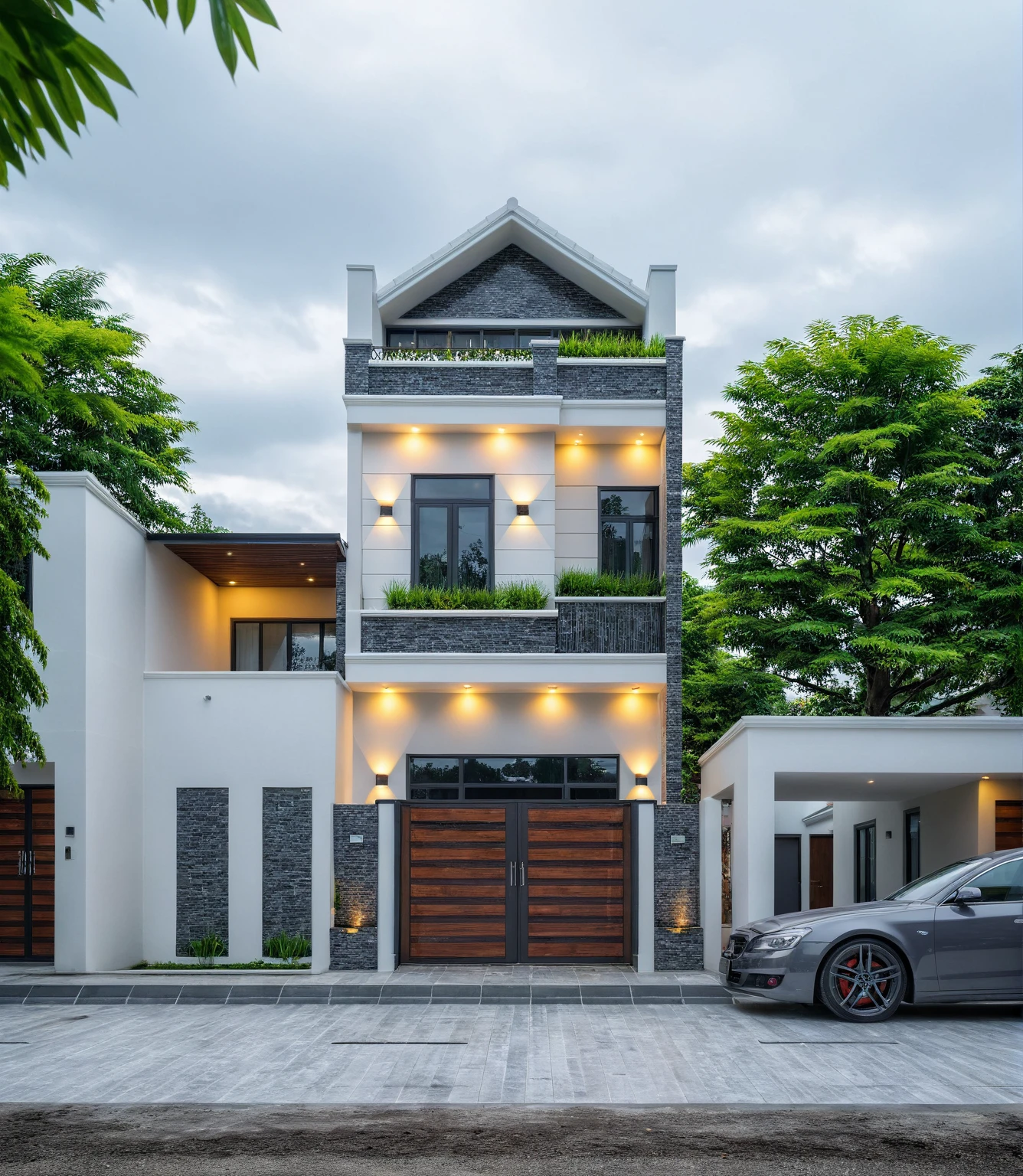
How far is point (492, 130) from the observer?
1188 cm

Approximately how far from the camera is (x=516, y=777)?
1772cm

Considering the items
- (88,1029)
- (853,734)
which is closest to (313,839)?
(88,1029)

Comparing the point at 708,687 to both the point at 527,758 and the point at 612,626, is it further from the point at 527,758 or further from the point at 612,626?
the point at 612,626

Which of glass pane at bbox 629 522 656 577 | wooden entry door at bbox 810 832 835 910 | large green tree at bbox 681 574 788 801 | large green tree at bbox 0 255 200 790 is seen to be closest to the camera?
glass pane at bbox 629 522 656 577

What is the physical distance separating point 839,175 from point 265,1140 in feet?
50.2

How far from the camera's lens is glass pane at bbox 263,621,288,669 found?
67.5 feet

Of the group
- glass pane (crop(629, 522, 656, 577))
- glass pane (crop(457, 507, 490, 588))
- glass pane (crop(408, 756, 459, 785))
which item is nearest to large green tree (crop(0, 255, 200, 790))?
glass pane (crop(457, 507, 490, 588))

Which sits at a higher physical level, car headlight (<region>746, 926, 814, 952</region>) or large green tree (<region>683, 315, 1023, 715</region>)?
large green tree (<region>683, 315, 1023, 715</region>)

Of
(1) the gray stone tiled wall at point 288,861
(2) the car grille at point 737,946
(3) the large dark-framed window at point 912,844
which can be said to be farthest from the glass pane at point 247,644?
(3) the large dark-framed window at point 912,844

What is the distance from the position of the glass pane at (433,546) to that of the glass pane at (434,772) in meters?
2.71

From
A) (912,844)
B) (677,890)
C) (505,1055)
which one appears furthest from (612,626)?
(505,1055)

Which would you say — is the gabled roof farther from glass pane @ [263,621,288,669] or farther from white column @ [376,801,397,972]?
white column @ [376,801,397,972]

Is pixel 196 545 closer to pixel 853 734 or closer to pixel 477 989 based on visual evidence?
pixel 477 989

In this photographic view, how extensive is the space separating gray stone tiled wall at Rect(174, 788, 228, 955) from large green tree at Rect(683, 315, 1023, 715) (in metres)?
8.64
